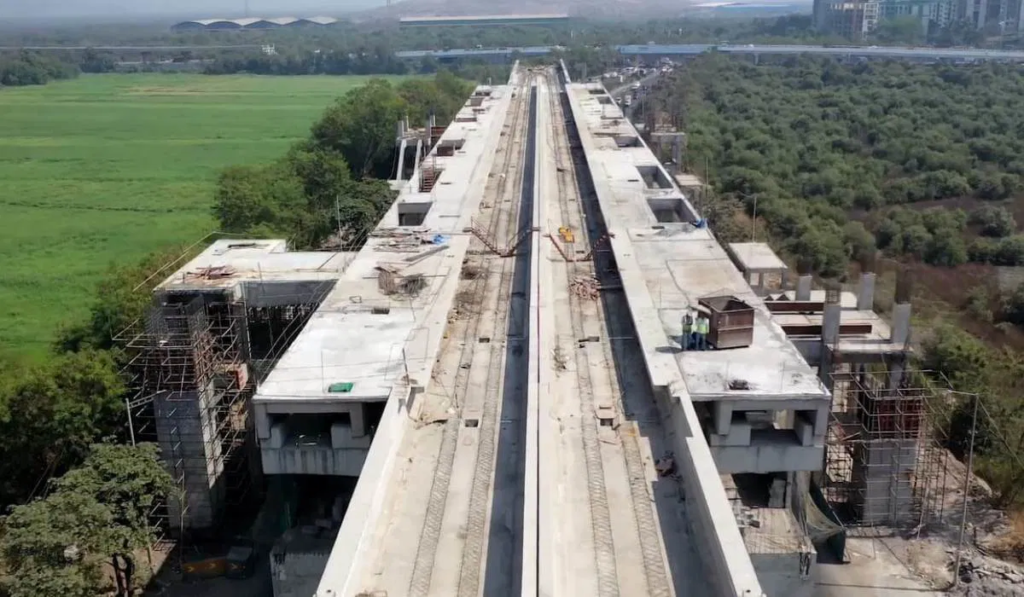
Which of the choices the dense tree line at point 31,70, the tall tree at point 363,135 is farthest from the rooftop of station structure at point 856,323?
the dense tree line at point 31,70

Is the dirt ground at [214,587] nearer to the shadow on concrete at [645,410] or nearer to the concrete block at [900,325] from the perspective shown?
the shadow on concrete at [645,410]

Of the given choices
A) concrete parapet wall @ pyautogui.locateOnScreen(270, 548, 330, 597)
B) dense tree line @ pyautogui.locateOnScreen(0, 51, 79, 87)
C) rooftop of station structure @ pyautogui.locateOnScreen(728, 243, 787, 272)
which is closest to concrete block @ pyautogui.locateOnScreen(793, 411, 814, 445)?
concrete parapet wall @ pyautogui.locateOnScreen(270, 548, 330, 597)

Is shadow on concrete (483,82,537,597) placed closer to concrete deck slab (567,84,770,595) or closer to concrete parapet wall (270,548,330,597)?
concrete deck slab (567,84,770,595)

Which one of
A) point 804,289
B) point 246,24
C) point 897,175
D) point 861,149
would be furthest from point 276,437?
point 246,24

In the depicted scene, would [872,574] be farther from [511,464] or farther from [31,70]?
[31,70]

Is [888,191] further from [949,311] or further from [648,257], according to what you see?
[648,257]
